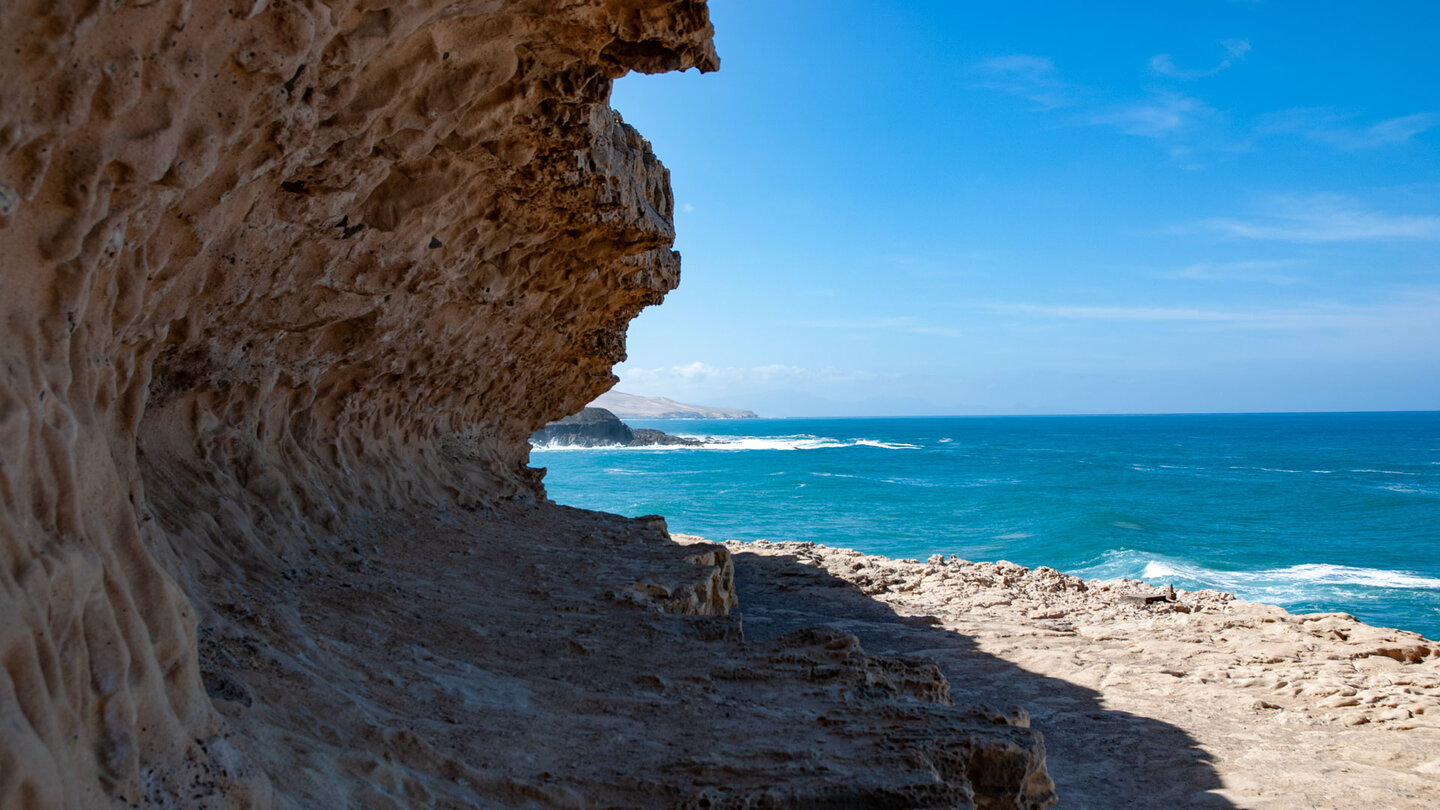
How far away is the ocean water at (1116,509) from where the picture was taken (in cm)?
2339

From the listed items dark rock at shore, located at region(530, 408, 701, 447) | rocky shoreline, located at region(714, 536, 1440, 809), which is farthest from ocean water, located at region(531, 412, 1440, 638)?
dark rock at shore, located at region(530, 408, 701, 447)

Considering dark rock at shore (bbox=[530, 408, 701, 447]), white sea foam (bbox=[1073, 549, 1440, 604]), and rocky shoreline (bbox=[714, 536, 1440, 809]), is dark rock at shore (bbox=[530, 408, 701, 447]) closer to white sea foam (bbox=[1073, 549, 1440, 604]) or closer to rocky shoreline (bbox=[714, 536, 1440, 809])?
white sea foam (bbox=[1073, 549, 1440, 604])

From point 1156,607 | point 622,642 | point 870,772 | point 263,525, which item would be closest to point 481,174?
point 263,525

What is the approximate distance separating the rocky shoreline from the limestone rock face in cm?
573

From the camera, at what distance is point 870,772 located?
3924 millimetres

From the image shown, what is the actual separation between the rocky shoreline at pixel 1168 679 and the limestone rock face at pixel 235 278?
5.73m

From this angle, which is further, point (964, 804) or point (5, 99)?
point (964, 804)

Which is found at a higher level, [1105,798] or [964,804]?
[964,804]

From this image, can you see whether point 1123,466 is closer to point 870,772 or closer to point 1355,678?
point 1355,678

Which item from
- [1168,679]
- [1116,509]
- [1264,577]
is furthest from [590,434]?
[1168,679]

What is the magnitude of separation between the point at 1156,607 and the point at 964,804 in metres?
12.2

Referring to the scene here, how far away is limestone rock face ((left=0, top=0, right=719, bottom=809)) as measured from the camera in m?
2.45

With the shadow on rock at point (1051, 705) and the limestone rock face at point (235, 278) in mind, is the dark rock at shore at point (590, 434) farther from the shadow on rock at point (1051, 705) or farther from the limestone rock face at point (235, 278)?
the limestone rock face at point (235, 278)

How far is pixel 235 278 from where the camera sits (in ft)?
17.5
